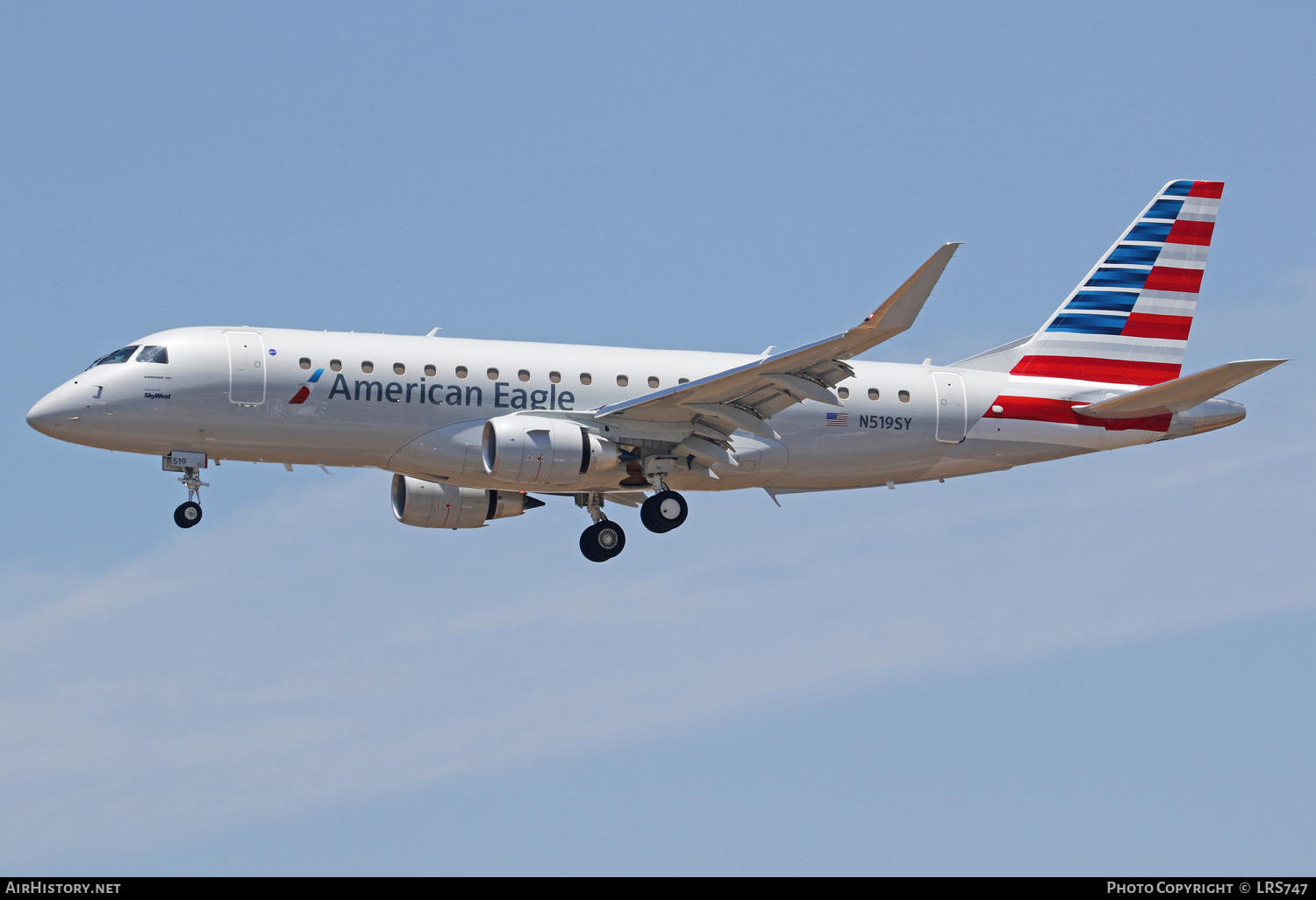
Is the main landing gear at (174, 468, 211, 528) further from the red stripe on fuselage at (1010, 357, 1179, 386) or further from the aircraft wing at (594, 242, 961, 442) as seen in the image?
the red stripe on fuselage at (1010, 357, 1179, 386)

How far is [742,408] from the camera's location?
35781mm

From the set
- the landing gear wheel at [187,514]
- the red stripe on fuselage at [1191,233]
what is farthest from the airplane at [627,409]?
the red stripe on fuselage at [1191,233]

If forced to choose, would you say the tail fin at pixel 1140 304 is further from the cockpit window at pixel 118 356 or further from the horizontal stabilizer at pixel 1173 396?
the cockpit window at pixel 118 356

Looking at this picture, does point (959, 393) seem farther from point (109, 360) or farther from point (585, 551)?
point (109, 360)

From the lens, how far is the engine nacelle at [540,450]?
34.2 meters

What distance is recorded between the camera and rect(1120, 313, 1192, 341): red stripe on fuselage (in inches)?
1614

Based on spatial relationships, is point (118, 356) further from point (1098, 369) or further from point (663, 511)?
point (1098, 369)

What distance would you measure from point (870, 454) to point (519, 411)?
27.1ft

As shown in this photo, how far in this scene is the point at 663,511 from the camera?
36.6 metres

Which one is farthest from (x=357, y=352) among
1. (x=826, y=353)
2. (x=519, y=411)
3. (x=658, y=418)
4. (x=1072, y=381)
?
(x=1072, y=381)

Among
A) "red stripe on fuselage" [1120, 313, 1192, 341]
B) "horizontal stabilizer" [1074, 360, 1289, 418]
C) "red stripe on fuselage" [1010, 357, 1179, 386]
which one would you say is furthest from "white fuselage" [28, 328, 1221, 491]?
"red stripe on fuselage" [1120, 313, 1192, 341]

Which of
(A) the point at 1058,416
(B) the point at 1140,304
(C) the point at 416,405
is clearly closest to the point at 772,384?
(C) the point at 416,405

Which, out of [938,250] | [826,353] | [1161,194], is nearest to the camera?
[938,250]

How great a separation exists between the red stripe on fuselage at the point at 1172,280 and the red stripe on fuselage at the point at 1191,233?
0.75m
